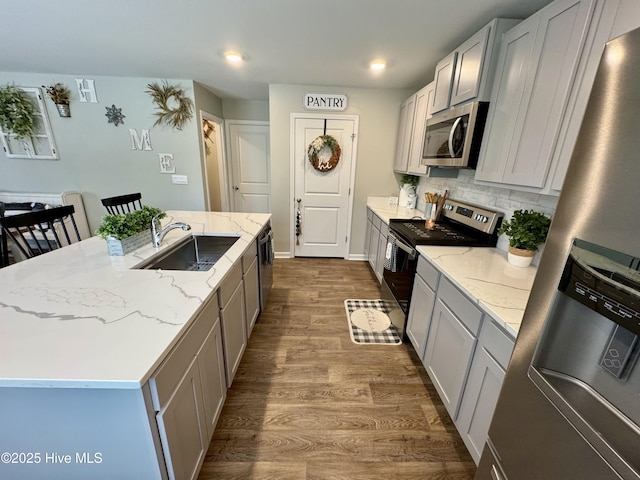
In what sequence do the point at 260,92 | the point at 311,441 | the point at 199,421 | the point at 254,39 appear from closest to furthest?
the point at 199,421, the point at 311,441, the point at 254,39, the point at 260,92

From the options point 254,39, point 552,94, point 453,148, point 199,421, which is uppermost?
point 254,39

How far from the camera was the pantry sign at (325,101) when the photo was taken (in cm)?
332

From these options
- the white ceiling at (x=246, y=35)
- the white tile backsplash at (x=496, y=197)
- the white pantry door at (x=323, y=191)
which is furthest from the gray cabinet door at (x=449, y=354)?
the white pantry door at (x=323, y=191)

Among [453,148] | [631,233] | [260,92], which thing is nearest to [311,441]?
[631,233]

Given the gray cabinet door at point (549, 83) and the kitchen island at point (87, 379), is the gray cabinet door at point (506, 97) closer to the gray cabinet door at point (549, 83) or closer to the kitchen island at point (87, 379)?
the gray cabinet door at point (549, 83)

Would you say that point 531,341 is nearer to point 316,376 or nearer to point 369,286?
→ point 316,376

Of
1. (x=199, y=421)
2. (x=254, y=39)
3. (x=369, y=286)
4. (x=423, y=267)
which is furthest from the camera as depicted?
(x=369, y=286)

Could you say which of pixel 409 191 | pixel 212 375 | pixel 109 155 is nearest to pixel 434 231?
pixel 409 191

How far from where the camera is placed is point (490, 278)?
4.50 feet

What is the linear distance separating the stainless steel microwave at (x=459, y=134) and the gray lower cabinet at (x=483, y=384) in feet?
4.00

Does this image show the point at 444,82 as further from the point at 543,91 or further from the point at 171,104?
the point at 171,104

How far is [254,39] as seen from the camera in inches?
80.9

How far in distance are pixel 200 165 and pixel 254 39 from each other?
1924 mm

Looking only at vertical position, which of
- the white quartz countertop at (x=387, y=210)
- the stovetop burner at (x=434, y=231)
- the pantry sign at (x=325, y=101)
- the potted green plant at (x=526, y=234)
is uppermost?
the pantry sign at (x=325, y=101)
